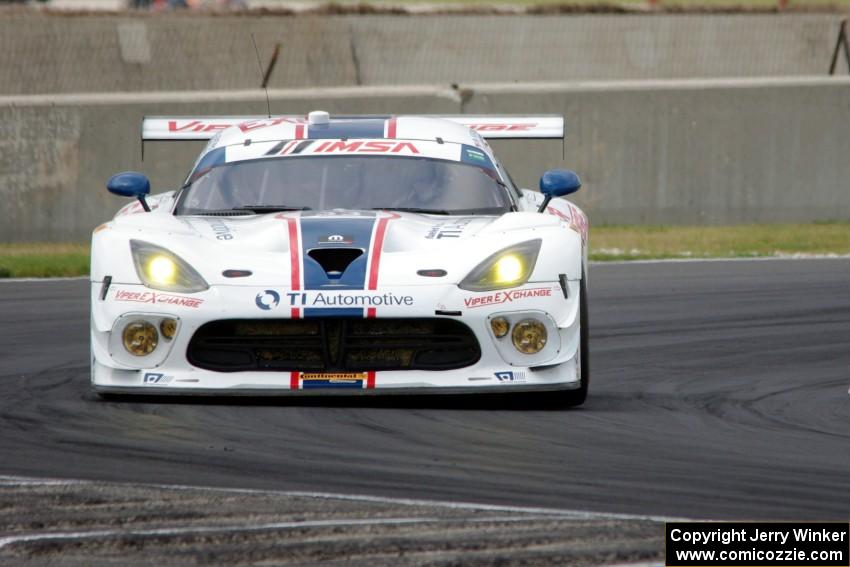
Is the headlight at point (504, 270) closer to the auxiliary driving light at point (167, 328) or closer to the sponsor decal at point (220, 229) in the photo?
the sponsor decal at point (220, 229)

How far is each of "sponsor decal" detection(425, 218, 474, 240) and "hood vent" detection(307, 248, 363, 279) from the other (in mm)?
384

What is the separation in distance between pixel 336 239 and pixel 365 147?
51.6 inches

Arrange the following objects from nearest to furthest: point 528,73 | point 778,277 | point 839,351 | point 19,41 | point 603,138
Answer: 1. point 839,351
2. point 778,277
3. point 603,138
4. point 19,41
5. point 528,73

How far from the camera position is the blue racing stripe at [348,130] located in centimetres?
880

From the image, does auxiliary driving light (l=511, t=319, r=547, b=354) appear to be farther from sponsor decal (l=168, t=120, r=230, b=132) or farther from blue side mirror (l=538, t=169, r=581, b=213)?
sponsor decal (l=168, t=120, r=230, b=132)

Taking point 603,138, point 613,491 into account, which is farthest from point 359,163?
point 603,138

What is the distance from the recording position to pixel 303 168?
27.8 ft

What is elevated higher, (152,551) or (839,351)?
(152,551)

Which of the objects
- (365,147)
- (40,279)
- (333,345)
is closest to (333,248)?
(333,345)

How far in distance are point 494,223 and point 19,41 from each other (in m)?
12.9

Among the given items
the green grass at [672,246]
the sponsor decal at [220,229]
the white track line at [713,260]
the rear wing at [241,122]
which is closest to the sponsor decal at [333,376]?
the sponsor decal at [220,229]

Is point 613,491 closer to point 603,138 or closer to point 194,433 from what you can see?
point 194,433

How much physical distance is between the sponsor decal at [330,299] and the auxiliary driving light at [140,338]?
1.62 ft

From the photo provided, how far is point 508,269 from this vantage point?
7344mm
